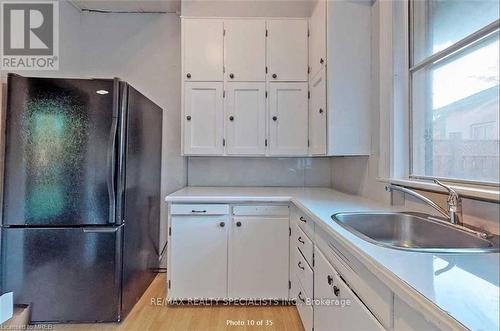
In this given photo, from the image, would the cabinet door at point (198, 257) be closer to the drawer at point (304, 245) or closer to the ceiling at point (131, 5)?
the drawer at point (304, 245)

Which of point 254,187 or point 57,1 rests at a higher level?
point 57,1

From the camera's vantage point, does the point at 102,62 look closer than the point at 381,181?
No

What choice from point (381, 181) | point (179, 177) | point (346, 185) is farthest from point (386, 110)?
point (179, 177)

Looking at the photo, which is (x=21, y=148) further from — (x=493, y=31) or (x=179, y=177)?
(x=493, y=31)

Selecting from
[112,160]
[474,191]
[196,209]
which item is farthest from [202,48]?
[474,191]

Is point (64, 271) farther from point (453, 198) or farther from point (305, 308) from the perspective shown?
point (453, 198)

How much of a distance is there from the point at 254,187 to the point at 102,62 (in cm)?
200

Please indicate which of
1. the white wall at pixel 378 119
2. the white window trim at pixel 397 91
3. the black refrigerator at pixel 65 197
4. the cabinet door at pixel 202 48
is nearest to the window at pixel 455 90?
the white window trim at pixel 397 91

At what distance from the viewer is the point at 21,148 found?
184 cm

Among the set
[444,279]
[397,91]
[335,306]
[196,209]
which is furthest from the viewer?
[196,209]

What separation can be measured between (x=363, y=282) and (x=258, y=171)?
6.51 ft

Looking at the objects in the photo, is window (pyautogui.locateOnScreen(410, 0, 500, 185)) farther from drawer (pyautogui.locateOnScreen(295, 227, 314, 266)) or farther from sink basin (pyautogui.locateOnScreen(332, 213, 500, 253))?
drawer (pyautogui.locateOnScreen(295, 227, 314, 266))

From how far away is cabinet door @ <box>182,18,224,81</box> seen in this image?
8.18ft

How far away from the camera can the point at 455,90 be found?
136cm
